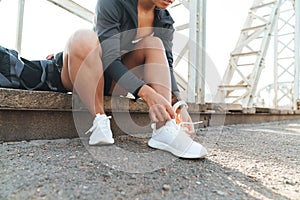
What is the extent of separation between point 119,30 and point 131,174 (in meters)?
0.49

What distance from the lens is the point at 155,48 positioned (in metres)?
0.83

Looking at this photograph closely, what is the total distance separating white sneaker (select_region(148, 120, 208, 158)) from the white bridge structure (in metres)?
0.79

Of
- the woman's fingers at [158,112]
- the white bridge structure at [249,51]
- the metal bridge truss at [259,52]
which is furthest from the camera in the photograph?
the metal bridge truss at [259,52]

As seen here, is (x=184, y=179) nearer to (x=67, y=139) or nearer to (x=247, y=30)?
(x=67, y=139)

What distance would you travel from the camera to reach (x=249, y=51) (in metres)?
2.71

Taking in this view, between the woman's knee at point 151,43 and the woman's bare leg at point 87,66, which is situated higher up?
the woman's knee at point 151,43

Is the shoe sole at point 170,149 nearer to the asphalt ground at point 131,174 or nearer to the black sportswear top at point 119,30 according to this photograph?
→ the asphalt ground at point 131,174

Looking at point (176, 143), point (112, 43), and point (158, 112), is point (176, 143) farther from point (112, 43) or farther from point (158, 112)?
point (112, 43)

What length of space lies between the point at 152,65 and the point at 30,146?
0.47 m

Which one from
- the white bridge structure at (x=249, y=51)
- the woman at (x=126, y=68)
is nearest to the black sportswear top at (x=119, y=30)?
the woman at (x=126, y=68)

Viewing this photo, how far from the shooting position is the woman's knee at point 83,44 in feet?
2.27

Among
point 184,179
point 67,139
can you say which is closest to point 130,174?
point 184,179

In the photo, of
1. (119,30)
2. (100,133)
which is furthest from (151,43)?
(100,133)

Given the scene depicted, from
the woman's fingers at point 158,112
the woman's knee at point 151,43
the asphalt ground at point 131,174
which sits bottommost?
the asphalt ground at point 131,174
